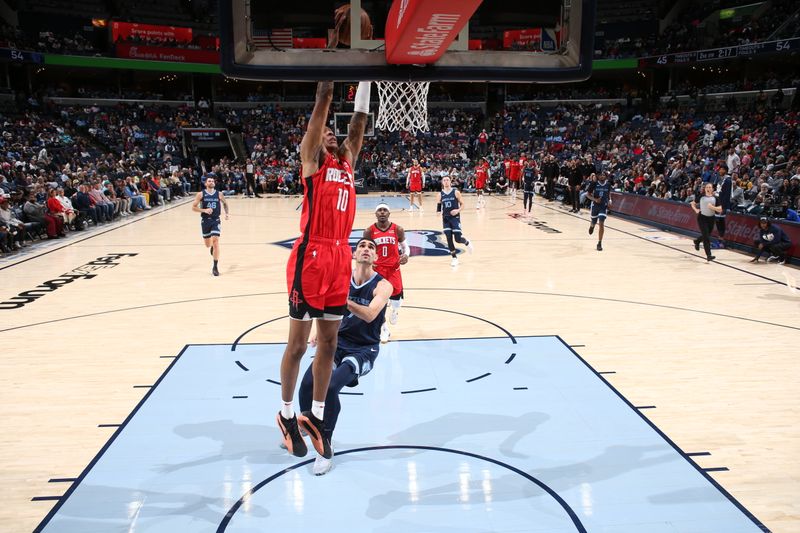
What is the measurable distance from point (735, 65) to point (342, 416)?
36.8m

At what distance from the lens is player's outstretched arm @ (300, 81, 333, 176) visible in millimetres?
3844

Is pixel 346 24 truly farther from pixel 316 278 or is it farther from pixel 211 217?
pixel 211 217

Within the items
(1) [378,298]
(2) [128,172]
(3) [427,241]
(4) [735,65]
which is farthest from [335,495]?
(4) [735,65]

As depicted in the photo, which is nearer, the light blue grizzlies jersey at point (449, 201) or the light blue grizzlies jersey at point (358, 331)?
the light blue grizzlies jersey at point (358, 331)

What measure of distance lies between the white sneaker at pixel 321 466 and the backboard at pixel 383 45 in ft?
8.53

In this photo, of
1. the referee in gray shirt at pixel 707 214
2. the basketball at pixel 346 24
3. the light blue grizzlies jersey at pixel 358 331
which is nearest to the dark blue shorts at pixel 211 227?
the light blue grizzlies jersey at pixel 358 331

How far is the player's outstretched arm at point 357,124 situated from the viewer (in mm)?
4328

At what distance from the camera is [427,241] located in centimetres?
1550

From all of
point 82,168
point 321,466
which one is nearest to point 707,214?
point 321,466

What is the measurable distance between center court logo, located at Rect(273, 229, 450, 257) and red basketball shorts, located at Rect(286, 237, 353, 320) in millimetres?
9328

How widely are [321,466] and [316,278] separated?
4.43ft

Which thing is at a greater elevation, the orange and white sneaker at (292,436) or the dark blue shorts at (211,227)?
the dark blue shorts at (211,227)

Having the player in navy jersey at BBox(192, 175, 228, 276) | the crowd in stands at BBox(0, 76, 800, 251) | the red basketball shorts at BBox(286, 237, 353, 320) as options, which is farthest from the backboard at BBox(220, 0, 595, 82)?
the crowd in stands at BBox(0, 76, 800, 251)

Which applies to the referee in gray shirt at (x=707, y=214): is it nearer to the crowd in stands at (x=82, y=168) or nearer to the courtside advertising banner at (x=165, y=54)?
the crowd in stands at (x=82, y=168)
